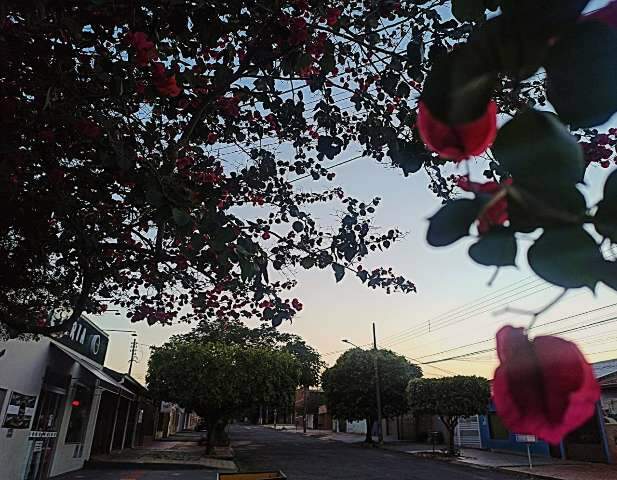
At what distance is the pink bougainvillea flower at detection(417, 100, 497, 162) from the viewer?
0.52 m

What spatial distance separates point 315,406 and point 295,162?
51939 millimetres

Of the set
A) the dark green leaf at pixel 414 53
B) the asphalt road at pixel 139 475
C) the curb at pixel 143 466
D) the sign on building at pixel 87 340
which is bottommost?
the asphalt road at pixel 139 475

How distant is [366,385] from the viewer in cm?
2466

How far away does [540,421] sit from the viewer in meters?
0.53

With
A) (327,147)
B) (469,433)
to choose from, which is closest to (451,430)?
(469,433)

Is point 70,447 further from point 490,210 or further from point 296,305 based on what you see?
point 490,210

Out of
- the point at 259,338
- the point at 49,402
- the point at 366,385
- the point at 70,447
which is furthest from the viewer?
the point at 259,338

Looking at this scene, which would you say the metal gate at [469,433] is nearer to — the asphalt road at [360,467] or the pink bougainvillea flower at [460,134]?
the asphalt road at [360,467]

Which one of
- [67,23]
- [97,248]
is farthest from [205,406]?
[67,23]

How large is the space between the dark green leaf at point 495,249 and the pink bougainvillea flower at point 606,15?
1.04 ft

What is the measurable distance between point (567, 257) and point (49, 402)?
461 inches

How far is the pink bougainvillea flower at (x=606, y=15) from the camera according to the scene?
0.61m

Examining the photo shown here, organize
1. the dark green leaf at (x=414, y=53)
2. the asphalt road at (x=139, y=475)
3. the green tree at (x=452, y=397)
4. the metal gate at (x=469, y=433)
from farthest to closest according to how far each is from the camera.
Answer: the metal gate at (x=469, y=433)
the green tree at (x=452, y=397)
the asphalt road at (x=139, y=475)
the dark green leaf at (x=414, y=53)

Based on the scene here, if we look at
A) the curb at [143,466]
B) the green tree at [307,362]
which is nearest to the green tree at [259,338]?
the green tree at [307,362]
